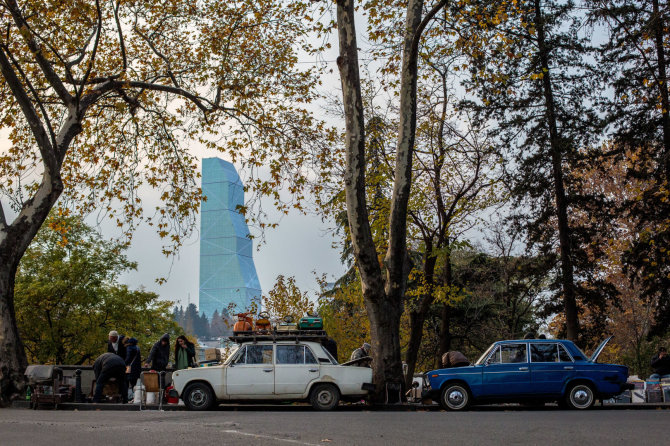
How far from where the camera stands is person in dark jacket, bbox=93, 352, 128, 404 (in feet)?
57.9

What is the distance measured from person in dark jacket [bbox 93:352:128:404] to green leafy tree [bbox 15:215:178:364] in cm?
2608

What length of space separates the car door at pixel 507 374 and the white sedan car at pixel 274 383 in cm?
266

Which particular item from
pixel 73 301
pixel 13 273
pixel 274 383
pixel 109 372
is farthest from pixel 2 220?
pixel 73 301

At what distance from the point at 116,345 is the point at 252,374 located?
15.7 ft

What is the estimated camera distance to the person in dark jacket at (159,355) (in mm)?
18484

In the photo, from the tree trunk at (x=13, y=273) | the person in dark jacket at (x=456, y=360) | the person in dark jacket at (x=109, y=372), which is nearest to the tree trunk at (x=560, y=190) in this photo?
the person in dark jacket at (x=456, y=360)

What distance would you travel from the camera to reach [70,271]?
46.8 m

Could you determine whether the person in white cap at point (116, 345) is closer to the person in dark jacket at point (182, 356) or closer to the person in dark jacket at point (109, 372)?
the person in dark jacket at point (109, 372)

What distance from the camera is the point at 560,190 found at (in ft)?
89.6

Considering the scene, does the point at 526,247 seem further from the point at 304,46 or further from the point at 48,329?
the point at 48,329

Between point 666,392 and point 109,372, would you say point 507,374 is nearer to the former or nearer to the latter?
point 666,392

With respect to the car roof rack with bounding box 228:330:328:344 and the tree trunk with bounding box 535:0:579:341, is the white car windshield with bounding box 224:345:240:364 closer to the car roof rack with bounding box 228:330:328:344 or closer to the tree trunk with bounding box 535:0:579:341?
the car roof rack with bounding box 228:330:328:344

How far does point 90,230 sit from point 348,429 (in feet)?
148

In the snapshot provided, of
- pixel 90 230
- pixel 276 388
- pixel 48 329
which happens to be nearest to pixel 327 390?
pixel 276 388
